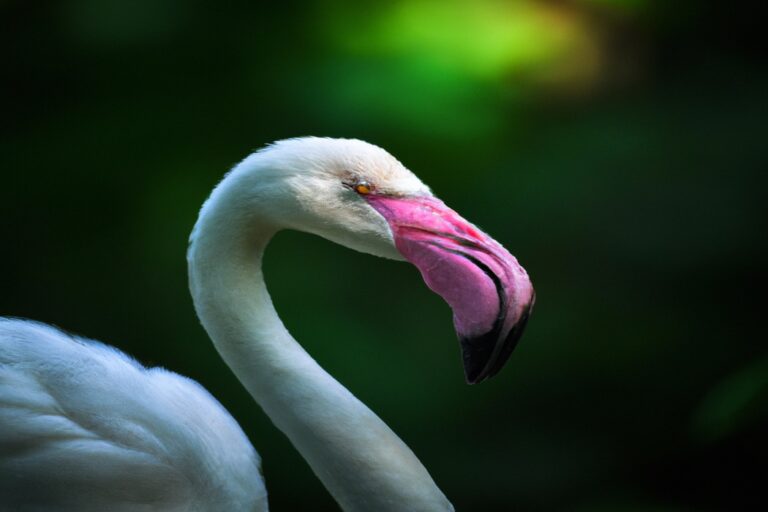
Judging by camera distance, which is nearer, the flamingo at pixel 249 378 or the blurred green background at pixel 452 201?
the flamingo at pixel 249 378

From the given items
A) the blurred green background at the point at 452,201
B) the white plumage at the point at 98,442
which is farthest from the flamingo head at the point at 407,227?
the blurred green background at the point at 452,201

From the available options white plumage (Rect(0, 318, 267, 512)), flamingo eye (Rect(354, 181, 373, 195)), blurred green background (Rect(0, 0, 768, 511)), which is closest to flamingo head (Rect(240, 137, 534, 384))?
flamingo eye (Rect(354, 181, 373, 195))

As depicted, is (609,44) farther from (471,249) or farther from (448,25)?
(471,249)

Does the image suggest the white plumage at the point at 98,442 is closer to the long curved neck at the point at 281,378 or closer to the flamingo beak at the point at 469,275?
the long curved neck at the point at 281,378

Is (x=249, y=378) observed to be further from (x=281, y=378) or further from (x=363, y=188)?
(x=363, y=188)

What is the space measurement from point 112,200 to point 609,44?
2404 millimetres

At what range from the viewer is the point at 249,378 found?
1.66 meters

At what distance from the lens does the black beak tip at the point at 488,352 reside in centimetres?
150

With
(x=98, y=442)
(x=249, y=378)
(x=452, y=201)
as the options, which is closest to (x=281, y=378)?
(x=249, y=378)

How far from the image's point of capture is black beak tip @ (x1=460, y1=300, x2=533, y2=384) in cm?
150

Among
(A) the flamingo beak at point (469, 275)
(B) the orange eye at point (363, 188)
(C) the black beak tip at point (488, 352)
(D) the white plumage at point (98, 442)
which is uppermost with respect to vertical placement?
(B) the orange eye at point (363, 188)

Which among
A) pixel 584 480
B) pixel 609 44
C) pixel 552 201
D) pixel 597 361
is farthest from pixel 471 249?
pixel 609 44

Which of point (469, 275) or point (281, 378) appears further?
point (281, 378)

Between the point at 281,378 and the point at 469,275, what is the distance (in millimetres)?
363
